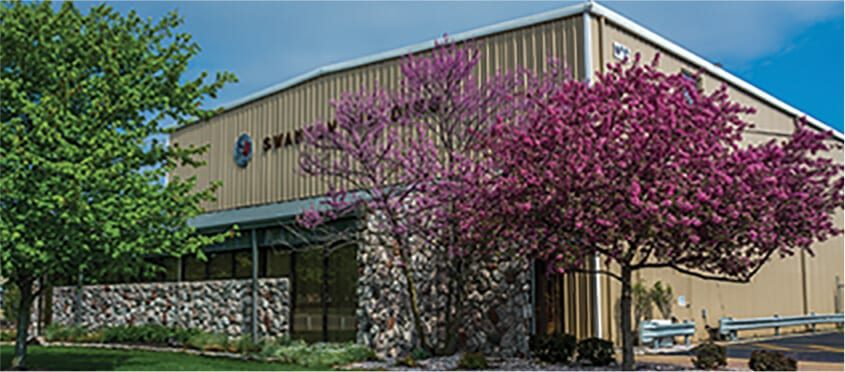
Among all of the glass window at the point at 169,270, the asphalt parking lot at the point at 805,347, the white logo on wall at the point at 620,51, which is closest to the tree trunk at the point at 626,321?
the asphalt parking lot at the point at 805,347

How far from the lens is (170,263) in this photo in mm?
25359

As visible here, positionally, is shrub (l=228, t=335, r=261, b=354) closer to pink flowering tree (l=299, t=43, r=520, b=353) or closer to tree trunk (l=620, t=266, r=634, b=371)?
pink flowering tree (l=299, t=43, r=520, b=353)

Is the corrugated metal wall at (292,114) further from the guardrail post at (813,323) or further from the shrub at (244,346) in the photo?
the guardrail post at (813,323)

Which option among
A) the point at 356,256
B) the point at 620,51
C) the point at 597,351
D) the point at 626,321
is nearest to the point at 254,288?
the point at 356,256

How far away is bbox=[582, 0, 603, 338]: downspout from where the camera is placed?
683 inches

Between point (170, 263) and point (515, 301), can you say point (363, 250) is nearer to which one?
point (515, 301)

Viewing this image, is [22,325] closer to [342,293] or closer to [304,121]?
[342,293]

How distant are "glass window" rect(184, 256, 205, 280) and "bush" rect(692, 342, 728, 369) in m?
14.4

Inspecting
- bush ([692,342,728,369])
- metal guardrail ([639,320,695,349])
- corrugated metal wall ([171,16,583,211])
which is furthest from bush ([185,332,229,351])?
bush ([692,342,728,369])

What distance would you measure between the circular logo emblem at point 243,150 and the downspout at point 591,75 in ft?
42.2

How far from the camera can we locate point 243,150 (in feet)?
91.0

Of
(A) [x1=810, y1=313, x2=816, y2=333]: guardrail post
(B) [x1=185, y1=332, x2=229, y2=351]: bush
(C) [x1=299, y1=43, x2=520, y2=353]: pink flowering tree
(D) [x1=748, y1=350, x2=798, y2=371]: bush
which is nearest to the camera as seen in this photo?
(D) [x1=748, y1=350, x2=798, y2=371]: bush

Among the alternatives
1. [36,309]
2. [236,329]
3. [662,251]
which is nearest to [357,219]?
[236,329]

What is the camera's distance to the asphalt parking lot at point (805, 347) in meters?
16.8
